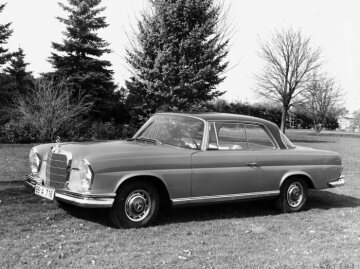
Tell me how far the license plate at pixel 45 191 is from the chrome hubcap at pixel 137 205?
99 centimetres

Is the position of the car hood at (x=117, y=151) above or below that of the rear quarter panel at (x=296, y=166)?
above

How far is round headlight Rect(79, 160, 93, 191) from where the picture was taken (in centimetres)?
506

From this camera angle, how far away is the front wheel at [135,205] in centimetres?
530

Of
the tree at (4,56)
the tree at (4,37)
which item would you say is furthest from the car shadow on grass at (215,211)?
the tree at (4,37)

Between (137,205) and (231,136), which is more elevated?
(231,136)

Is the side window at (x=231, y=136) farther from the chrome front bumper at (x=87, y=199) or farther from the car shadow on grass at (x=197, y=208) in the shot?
the chrome front bumper at (x=87, y=199)

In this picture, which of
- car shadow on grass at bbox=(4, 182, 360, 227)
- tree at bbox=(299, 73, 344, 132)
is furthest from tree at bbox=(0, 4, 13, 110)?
tree at bbox=(299, 73, 344, 132)

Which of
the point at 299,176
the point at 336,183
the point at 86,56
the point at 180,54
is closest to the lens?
the point at 299,176

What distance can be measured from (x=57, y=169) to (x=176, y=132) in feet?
6.03

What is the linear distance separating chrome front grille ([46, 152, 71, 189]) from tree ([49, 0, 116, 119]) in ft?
66.2

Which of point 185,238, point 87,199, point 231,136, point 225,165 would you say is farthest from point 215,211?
point 87,199

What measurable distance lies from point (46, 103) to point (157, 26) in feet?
22.6

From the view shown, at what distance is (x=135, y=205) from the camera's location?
5.41 m

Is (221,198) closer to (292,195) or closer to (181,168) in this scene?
(181,168)
